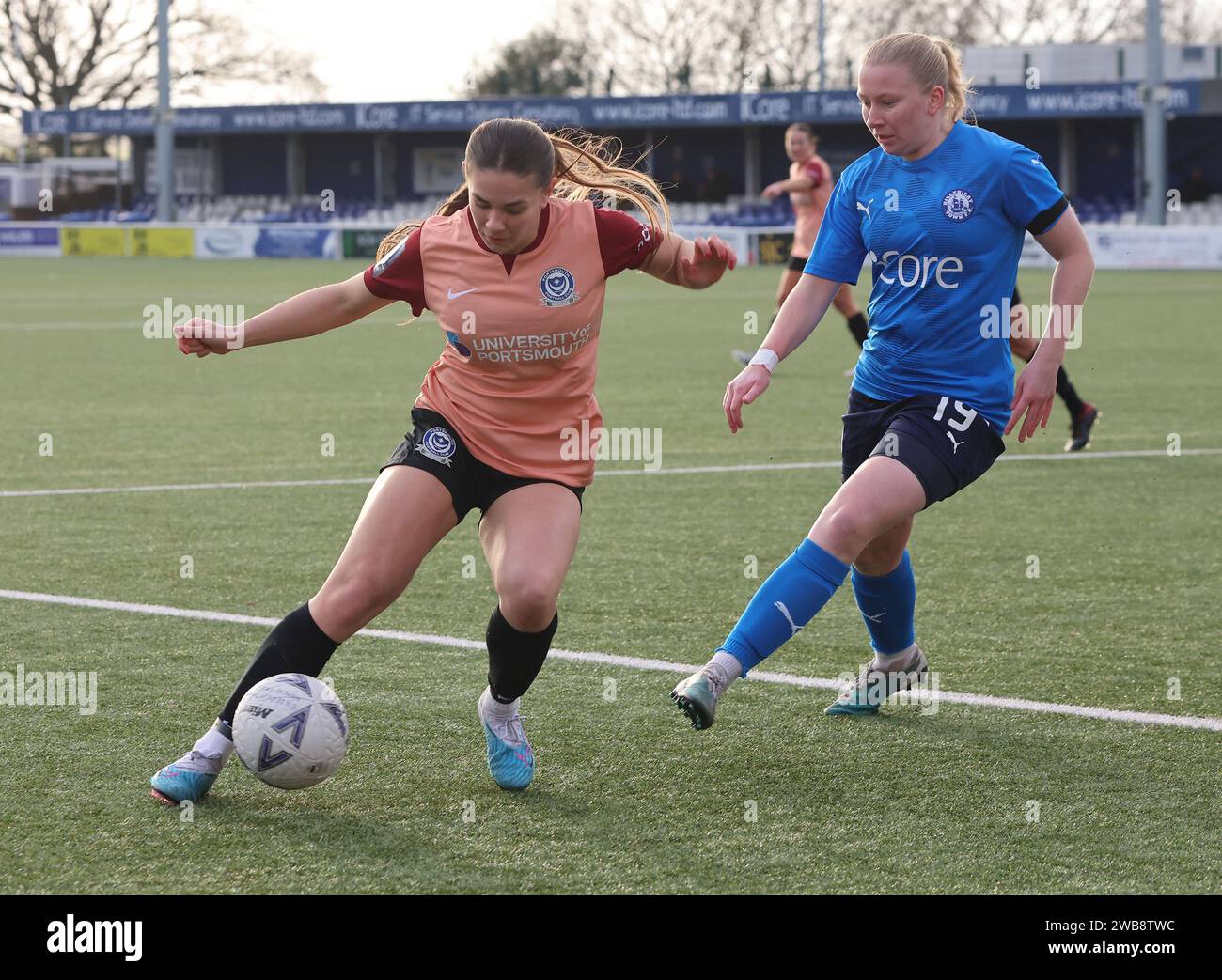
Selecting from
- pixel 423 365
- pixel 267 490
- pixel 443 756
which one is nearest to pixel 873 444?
pixel 443 756

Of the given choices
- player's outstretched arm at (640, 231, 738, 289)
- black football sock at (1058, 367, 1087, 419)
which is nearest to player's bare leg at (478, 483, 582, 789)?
player's outstretched arm at (640, 231, 738, 289)

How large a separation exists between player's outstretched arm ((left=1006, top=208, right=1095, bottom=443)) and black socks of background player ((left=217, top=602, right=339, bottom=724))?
6.30 ft

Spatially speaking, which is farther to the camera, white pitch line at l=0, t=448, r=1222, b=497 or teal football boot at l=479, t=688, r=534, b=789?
white pitch line at l=0, t=448, r=1222, b=497

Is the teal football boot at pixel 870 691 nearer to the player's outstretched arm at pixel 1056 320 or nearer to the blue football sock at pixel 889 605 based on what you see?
the blue football sock at pixel 889 605

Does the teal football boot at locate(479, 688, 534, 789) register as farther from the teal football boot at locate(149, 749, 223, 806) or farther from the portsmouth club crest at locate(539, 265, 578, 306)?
the portsmouth club crest at locate(539, 265, 578, 306)

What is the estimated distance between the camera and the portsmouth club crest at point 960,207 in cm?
459

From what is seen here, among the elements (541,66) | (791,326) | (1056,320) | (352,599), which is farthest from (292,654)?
(541,66)

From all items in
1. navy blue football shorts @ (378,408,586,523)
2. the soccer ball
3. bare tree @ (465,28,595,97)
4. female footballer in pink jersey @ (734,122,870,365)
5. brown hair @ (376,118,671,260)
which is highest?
bare tree @ (465,28,595,97)

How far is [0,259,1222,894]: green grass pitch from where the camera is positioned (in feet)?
12.6

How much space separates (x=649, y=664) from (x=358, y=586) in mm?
1637

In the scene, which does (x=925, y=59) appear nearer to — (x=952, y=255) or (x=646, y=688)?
(x=952, y=255)

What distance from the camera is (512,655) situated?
4.45m

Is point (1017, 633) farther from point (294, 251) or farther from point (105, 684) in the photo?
point (294, 251)
